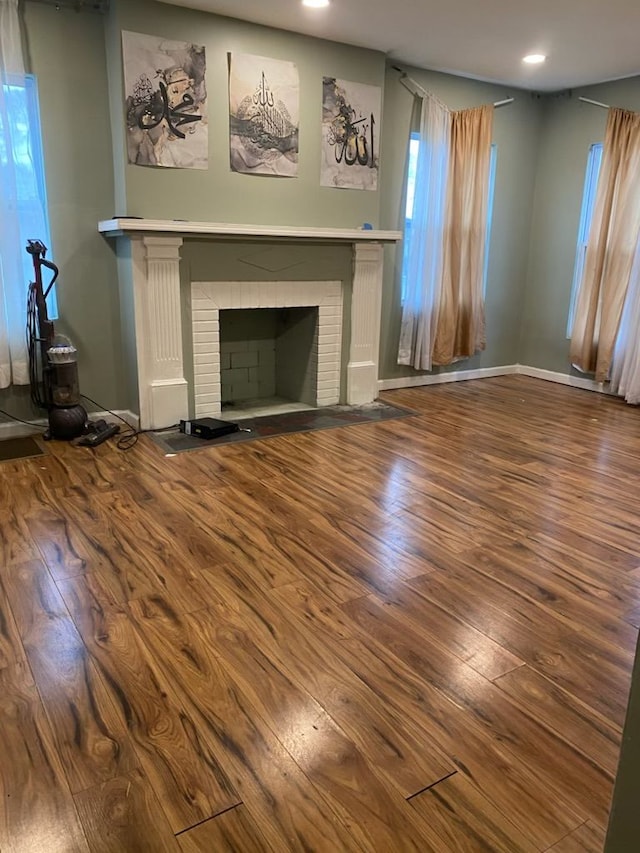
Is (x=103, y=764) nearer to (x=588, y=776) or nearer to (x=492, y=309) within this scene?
(x=588, y=776)

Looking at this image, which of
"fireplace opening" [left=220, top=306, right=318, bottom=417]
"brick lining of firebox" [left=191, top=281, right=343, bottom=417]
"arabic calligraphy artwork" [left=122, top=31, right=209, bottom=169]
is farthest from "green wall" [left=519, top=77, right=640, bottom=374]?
"arabic calligraphy artwork" [left=122, top=31, right=209, bottom=169]

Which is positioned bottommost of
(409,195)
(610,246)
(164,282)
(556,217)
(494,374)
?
(494,374)

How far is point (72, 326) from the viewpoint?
4105 millimetres

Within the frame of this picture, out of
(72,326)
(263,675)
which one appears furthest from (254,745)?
(72,326)

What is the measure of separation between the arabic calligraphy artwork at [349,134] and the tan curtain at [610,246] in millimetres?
2007

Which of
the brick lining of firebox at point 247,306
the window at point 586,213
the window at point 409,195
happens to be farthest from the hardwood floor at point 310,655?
the window at point 586,213

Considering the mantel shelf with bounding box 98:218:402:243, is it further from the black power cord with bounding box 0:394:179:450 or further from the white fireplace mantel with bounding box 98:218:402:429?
the black power cord with bounding box 0:394:179:450

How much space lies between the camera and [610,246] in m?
5.25

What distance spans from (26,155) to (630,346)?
466 cm

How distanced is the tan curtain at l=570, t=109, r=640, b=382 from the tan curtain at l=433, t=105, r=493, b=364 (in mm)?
914

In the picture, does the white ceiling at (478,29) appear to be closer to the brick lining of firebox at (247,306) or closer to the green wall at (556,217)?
the green wall at (556,217)

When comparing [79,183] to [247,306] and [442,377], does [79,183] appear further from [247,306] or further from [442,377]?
[442,377]

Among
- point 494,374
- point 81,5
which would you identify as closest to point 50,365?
point 81,5

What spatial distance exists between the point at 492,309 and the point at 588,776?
512 cm
